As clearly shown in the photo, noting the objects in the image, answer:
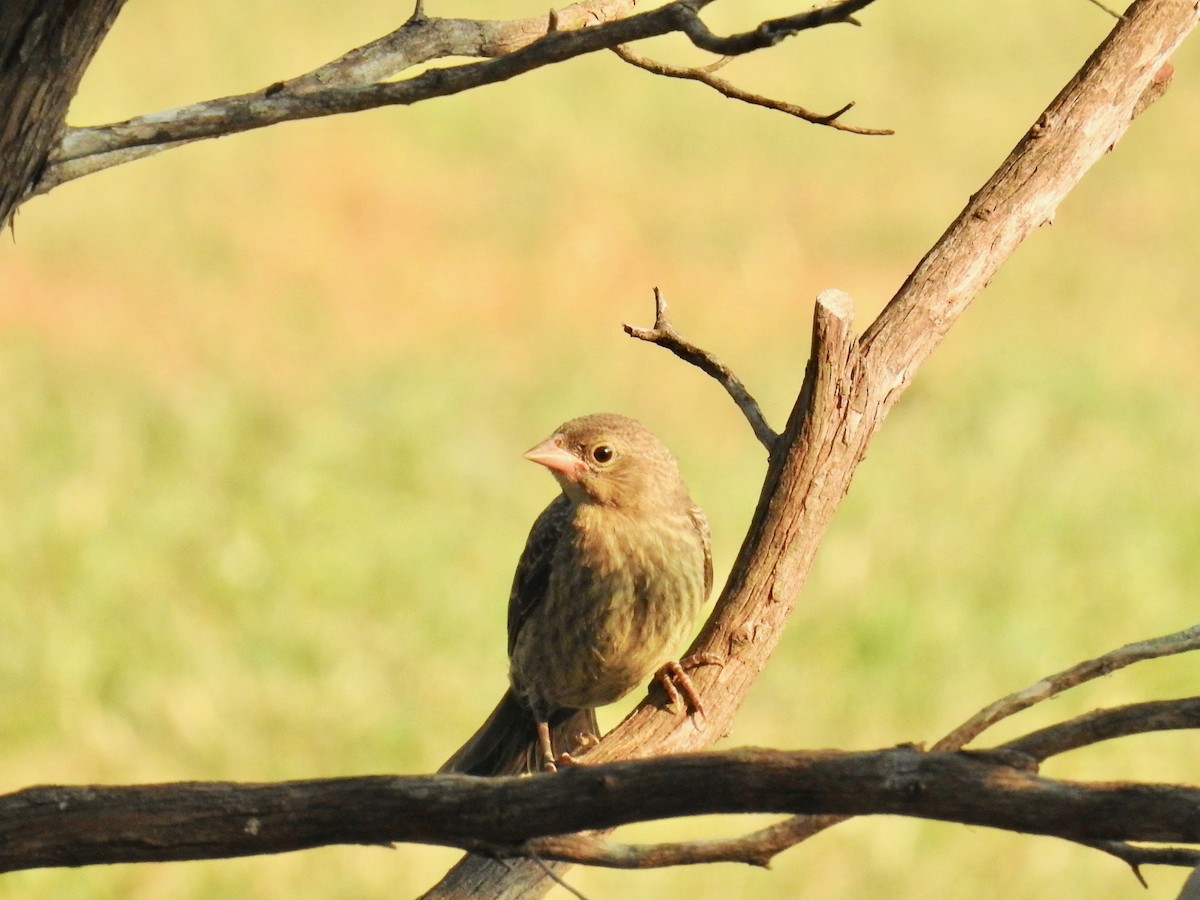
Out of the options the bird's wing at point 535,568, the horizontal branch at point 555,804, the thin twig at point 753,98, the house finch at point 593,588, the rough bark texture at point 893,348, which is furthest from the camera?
the bird's wing at point 535,568

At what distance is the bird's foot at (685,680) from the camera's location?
3564 millimetres

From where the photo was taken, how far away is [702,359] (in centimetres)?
363

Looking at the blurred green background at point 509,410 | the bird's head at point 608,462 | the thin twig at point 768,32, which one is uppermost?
the blurred green background at point 509,410

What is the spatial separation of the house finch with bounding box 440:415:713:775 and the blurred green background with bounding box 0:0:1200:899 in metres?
1.71

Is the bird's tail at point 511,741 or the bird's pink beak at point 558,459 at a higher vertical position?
the bird's pink beak at point 558,459

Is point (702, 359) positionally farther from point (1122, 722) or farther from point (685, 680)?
point (1122, 722)

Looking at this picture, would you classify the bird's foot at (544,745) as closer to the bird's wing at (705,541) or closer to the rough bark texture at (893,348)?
the bird's wing at (705,541)

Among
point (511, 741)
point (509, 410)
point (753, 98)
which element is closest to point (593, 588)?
point (511, 741)

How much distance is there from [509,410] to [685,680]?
9474mm

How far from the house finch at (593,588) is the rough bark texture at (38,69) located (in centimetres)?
252

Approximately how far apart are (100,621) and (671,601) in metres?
5.66

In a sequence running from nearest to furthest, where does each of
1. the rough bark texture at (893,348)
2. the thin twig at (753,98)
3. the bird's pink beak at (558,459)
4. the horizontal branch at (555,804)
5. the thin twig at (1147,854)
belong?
the horizontal branch at (555,804) → the thin twig at (1147,854) → the thin twig at (753,98) → the rough bark texture at (893,348) → the bird's pink beak at (558,459)

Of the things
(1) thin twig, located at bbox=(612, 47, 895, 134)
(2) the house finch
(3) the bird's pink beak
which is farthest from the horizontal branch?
(3) the bird's pink beak

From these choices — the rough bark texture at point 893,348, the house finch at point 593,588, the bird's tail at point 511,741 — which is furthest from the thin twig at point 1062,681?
the bird's tail at point 511,741
